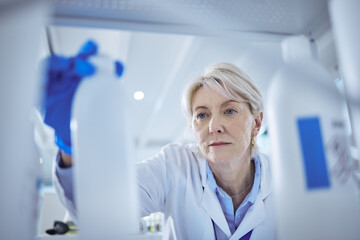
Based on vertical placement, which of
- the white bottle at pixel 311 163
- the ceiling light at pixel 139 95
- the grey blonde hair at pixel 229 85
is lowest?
the white bottle at pixel 311 163

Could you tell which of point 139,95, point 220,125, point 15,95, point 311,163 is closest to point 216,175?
point 220,125

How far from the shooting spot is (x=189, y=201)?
49.2 inches

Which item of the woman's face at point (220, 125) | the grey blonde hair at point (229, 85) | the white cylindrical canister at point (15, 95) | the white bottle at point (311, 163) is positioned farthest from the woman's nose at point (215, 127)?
the white cylindrical canister at point (15, 95)

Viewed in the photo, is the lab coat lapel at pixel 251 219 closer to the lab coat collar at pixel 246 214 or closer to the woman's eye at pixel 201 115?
the lab coat collar at pixel 246 214

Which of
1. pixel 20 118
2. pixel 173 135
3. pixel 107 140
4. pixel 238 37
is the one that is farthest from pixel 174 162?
pixel 173 135

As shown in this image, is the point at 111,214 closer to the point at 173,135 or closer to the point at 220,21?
the point at 220,21

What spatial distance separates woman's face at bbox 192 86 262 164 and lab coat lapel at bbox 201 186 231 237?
144 millimetres

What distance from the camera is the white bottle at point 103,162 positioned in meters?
0.55

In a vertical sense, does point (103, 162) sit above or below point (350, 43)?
below

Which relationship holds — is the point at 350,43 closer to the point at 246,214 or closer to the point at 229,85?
the point at 229,85

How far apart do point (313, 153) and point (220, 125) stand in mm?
617

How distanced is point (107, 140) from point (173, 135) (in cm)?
439

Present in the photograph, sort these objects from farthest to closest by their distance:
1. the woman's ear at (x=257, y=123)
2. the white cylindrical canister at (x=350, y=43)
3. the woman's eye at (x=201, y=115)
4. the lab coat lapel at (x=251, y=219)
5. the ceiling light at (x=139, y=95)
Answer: the ceiling light at (x=139, y=95) < the woman's ear at (x=257, y=123) < the woman's eye at (x=201, y=115) < the lab coat lapel at (x=251, y=219) < the white cylindrical canister at (x=350, y=43)

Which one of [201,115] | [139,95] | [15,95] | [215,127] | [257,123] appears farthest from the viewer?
[139,95]
